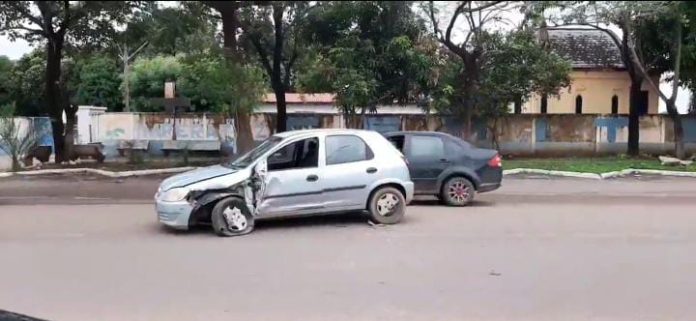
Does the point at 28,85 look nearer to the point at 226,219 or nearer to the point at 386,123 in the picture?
the point at 386,123

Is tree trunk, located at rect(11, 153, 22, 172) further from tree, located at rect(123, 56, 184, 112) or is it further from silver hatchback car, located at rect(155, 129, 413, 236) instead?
tree, located at rect(123, 56, 184, 112)

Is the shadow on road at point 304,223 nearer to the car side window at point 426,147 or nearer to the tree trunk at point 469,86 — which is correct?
the car side window at point 426,147

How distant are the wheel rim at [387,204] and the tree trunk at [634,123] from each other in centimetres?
→ 1594

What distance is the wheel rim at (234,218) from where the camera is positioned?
31.0 feet

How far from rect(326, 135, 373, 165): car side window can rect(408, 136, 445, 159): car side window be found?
2.57 metres

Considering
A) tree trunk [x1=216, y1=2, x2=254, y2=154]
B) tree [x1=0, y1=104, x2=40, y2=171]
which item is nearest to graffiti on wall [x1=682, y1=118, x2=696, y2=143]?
tree [x1=0, y1=104, x2=40, y2=171]

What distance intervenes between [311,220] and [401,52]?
30.8 ft

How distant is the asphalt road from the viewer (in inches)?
235

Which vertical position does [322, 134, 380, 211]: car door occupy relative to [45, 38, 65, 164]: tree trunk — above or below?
below

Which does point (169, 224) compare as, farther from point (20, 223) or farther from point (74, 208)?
point (74, 208)

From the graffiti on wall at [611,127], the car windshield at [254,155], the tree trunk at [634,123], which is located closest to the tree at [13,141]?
the car windshield at [254,155]

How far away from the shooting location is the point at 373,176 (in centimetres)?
1026

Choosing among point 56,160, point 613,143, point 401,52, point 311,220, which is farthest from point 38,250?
point 613,143

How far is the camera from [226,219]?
31.0 ft
